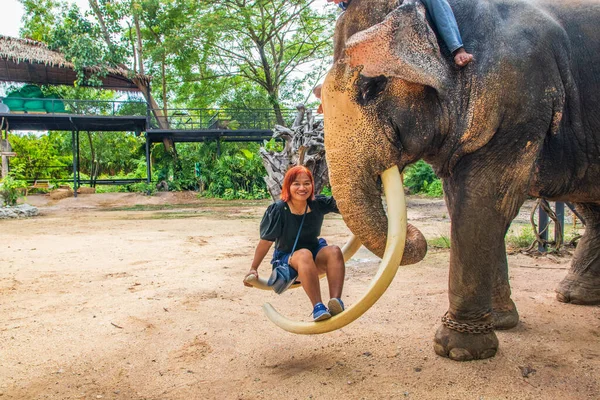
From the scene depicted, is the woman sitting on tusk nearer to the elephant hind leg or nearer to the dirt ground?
the dirt ground

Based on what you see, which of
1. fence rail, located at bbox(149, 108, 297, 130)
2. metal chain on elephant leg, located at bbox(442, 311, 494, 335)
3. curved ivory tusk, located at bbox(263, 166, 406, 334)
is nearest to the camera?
curved ivory tusk, located at bbox(263, 166, 406, 334)

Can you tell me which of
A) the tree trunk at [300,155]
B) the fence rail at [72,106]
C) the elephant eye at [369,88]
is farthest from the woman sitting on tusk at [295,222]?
the fence rail at [72,106]

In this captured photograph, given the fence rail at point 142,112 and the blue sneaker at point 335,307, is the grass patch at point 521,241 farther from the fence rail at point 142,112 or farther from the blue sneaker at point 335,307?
the fence rail at point 142,112

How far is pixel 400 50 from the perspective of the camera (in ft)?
9.02

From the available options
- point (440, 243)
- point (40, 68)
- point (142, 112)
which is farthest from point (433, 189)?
point (40, 68)

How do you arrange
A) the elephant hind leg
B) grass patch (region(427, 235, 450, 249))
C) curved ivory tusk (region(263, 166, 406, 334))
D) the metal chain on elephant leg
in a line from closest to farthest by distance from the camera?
curved ivory tusk (region(263, 166, 406, 334)) < the metal chain on elephant leg < the elephant hind leg < grass patch (region(427, 235, 450, 249))

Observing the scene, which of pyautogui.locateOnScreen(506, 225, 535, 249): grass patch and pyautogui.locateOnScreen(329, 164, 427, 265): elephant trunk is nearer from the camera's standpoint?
pyautogui.locateOnScreen(329, 164, 427, 265): elephant trunk

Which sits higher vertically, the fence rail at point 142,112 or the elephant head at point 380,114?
the fence rail at point 142,112

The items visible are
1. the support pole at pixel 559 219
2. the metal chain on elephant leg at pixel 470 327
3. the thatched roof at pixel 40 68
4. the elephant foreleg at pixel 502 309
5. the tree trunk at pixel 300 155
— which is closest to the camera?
the metal chain on elephant leg at pixel 470 327

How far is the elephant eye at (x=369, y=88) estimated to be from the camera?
2883mm

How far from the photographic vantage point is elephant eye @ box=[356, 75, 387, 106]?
2.88 m

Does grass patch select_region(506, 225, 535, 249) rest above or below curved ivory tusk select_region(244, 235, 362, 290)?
below

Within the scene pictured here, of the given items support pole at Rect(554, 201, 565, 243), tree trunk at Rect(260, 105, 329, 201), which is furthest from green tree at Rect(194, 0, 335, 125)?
support pole at Rect(554, 201, 565, 243)

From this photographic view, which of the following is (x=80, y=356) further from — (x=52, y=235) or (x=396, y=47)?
(x=52, y=235)
